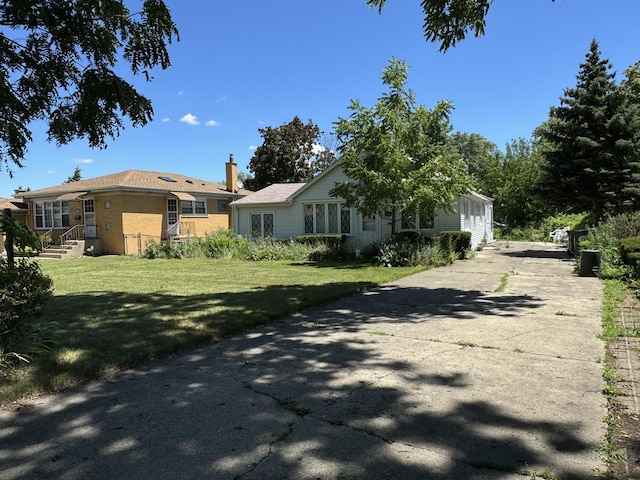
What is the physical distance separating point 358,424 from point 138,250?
2337 centimetres

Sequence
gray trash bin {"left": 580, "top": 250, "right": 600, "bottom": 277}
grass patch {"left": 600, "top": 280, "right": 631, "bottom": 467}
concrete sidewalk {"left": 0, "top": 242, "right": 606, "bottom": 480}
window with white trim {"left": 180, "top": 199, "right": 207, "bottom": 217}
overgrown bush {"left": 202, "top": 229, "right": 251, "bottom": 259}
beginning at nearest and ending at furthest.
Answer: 1. concrete sidewalk {"left": 0, "top": 242, "right": 606, "bottom": 480}
2. grass patch {"left": 600, "top": 280, "right": 631, "bottom": 467}
3. gray trash bin {"left": 580, "top": 250, "right": 600, "bottom": 277}
4. overgrown bush {"left": 202, "top": 229, "right": 251, "bottom": 259}
5. window with white trim {"left": 180, "top": 199, "right": 207, "bottom": 217}

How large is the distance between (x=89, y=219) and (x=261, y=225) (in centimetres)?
1015

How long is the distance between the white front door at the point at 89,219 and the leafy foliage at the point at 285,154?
2016cm

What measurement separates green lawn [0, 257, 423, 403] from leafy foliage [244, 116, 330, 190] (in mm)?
29297

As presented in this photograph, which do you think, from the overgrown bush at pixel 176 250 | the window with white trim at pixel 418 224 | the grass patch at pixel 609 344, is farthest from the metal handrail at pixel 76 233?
the grass patch at pixel 609 344

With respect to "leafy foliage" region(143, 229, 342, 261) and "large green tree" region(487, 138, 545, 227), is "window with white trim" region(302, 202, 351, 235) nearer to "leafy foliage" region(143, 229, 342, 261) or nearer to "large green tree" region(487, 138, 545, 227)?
"leafy foliage" region(143, 229, 342, 261)

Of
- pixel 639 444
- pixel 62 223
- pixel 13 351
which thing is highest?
pixel 62 223

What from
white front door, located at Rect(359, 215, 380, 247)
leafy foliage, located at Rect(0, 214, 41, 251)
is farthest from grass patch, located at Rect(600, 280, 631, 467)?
white front door, located at Rect(359, 215, 380, 247)

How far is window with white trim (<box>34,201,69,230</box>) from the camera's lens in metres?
26.7

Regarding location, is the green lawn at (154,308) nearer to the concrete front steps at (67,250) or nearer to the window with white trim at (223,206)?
the concrete front steps at (67,250)

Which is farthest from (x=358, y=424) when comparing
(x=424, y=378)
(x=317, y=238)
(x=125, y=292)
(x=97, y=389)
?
(x=317, y=238)

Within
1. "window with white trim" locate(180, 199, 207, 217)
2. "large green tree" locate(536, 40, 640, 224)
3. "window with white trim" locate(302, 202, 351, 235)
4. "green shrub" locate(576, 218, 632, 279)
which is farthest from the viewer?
"window with white trim" locate(180, 199, 207, 217)

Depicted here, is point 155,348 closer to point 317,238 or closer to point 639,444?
point 639,444

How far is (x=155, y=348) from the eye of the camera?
18.0ft
